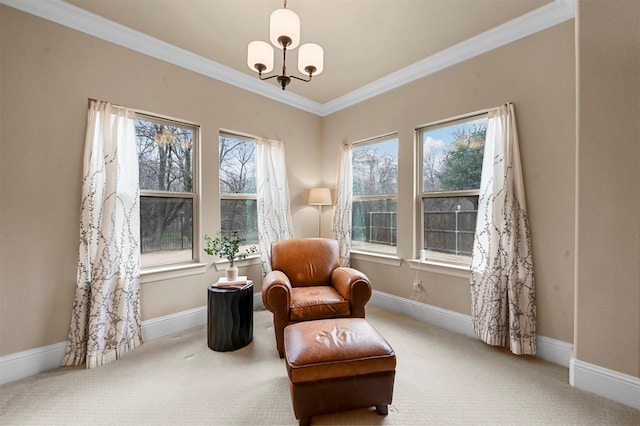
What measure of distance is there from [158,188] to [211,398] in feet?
6.37

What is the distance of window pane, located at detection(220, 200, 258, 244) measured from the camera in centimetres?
314

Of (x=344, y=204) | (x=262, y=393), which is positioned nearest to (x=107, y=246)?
(x=262, y=393)

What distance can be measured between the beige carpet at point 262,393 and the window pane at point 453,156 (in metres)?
1.58

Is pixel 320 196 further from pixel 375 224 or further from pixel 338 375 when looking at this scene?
pixel 338 375

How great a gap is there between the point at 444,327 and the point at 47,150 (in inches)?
150

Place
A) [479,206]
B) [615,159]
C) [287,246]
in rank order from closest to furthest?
[615,159], [479,206], [287,246]

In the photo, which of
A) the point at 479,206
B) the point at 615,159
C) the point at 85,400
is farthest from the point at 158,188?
the point at 615,159

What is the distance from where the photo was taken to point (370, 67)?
2916 millimetres

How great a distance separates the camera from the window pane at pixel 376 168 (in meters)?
3.30

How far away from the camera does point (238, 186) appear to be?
10.7 ft

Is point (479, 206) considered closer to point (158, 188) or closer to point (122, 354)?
point (158, 188)

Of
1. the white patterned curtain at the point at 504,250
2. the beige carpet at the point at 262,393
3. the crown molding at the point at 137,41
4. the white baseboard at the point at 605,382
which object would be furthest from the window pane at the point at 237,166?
the white baseboard at the point at 605,382

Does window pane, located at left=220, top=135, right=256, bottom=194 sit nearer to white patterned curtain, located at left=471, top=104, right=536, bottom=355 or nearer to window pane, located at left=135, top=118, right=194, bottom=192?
window pane, located at left=135, top=118, right=194, bottom=192

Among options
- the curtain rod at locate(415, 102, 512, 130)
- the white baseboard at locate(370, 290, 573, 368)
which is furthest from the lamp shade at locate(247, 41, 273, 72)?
the white baseboard at locate(370, 290, 573, 368)
